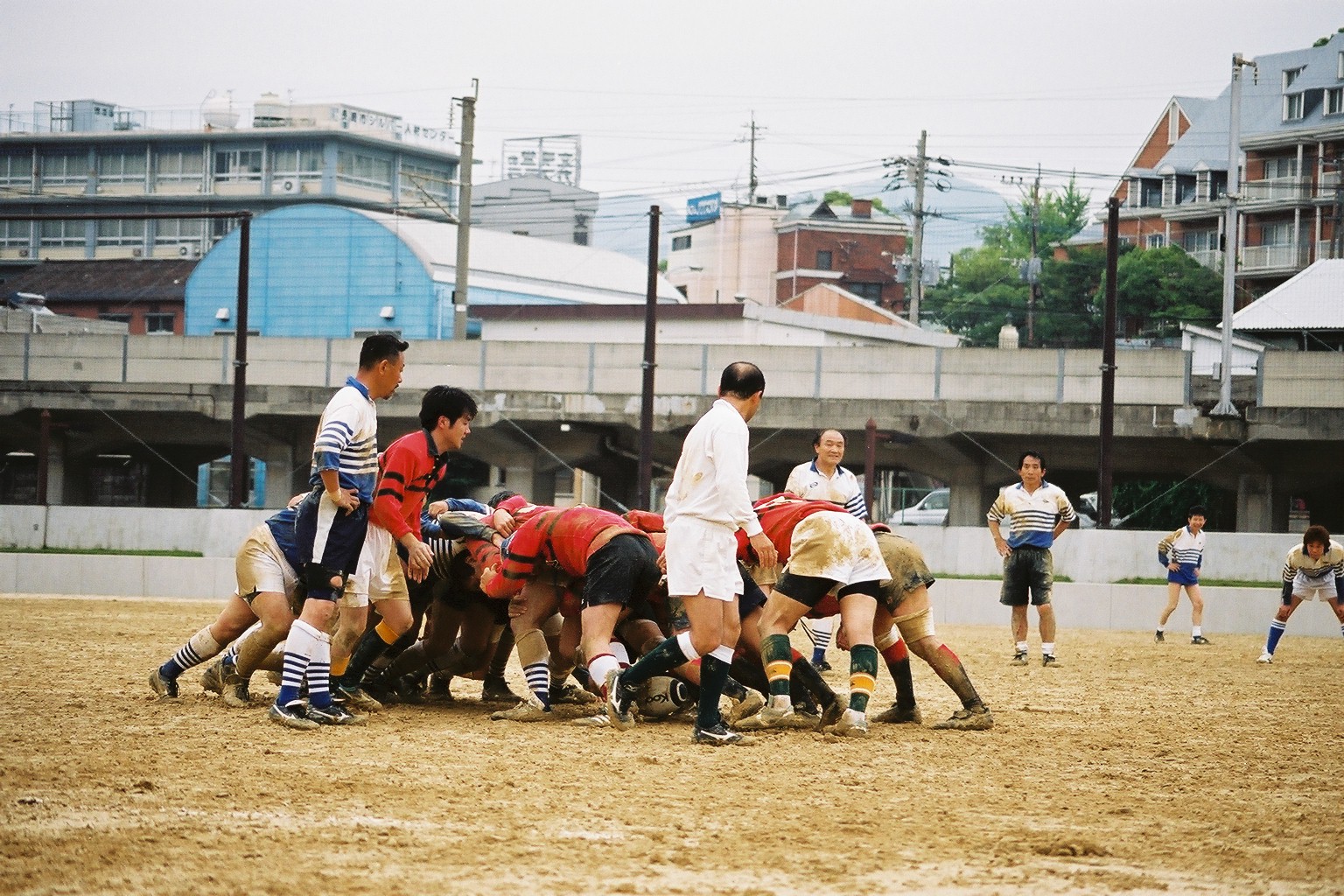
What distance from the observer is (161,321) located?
63438mm

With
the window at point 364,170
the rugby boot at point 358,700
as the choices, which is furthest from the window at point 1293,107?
the rugby boot at point 358,700

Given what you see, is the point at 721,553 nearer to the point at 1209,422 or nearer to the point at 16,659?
the point at 16,659

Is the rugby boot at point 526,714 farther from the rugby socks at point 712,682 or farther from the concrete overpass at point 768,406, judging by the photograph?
the concrete overpass at point 768,406

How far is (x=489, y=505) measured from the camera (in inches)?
419

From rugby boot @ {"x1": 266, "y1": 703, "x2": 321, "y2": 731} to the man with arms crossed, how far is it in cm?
847

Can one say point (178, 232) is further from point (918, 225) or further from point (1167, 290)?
point (1167, 290)

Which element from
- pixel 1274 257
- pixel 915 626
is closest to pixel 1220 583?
pixel 915 626

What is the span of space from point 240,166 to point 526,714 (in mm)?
72016

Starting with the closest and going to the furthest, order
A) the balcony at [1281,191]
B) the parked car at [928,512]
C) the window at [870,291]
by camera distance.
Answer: the parked car at [928,512] < the balcony at [1281,191] < the window at [870,291]

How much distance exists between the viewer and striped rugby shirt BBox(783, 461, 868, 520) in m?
13.2

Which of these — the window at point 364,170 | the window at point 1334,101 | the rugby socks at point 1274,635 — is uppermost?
the window at point 1334,101

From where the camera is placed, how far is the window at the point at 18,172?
78.0m

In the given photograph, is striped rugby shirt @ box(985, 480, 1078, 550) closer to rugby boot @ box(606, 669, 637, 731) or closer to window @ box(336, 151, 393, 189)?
rugby boot @ box(606, 669, 637, 731)

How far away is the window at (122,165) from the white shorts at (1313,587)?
7038 centimetres
